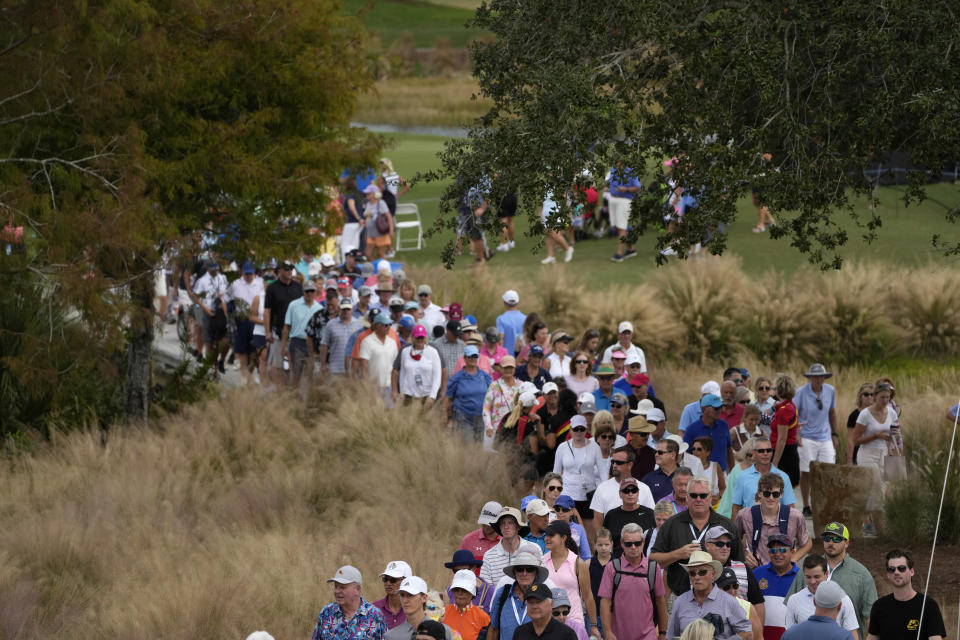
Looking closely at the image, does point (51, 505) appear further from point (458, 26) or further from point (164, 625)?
point (458, 26)

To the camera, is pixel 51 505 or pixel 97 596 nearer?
pixel 97 596

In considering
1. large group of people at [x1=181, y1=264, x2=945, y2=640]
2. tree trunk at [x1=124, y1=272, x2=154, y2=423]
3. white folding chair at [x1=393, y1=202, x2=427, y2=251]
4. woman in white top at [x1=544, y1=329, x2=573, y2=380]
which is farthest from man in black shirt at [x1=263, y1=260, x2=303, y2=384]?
white folding chair at [x1=393, y1=202, x2=427, y2=251]

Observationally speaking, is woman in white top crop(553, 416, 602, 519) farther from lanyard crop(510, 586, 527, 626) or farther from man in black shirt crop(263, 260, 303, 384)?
man in black shirt crop(263, 260, 303, 384)

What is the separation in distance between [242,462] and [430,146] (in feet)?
106

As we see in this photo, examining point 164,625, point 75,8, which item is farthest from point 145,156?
point 164,625

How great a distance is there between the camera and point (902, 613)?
818 centimetres

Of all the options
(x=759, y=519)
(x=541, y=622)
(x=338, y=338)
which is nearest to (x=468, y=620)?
(x=541, y=622)

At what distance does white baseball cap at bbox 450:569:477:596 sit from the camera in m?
8.48

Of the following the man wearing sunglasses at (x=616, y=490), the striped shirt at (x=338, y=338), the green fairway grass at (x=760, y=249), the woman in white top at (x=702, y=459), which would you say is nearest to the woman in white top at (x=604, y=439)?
the woman in white top at (x=702, y=459)

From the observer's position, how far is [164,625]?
34.3ft

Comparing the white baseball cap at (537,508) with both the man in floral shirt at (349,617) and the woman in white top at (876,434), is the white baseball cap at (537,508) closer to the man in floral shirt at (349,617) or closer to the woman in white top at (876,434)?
the man in floral shirt at (349,617)

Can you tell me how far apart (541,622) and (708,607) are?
41.6 inches

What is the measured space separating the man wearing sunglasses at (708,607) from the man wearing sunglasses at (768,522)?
1417mm

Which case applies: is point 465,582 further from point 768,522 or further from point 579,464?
point 579,464
